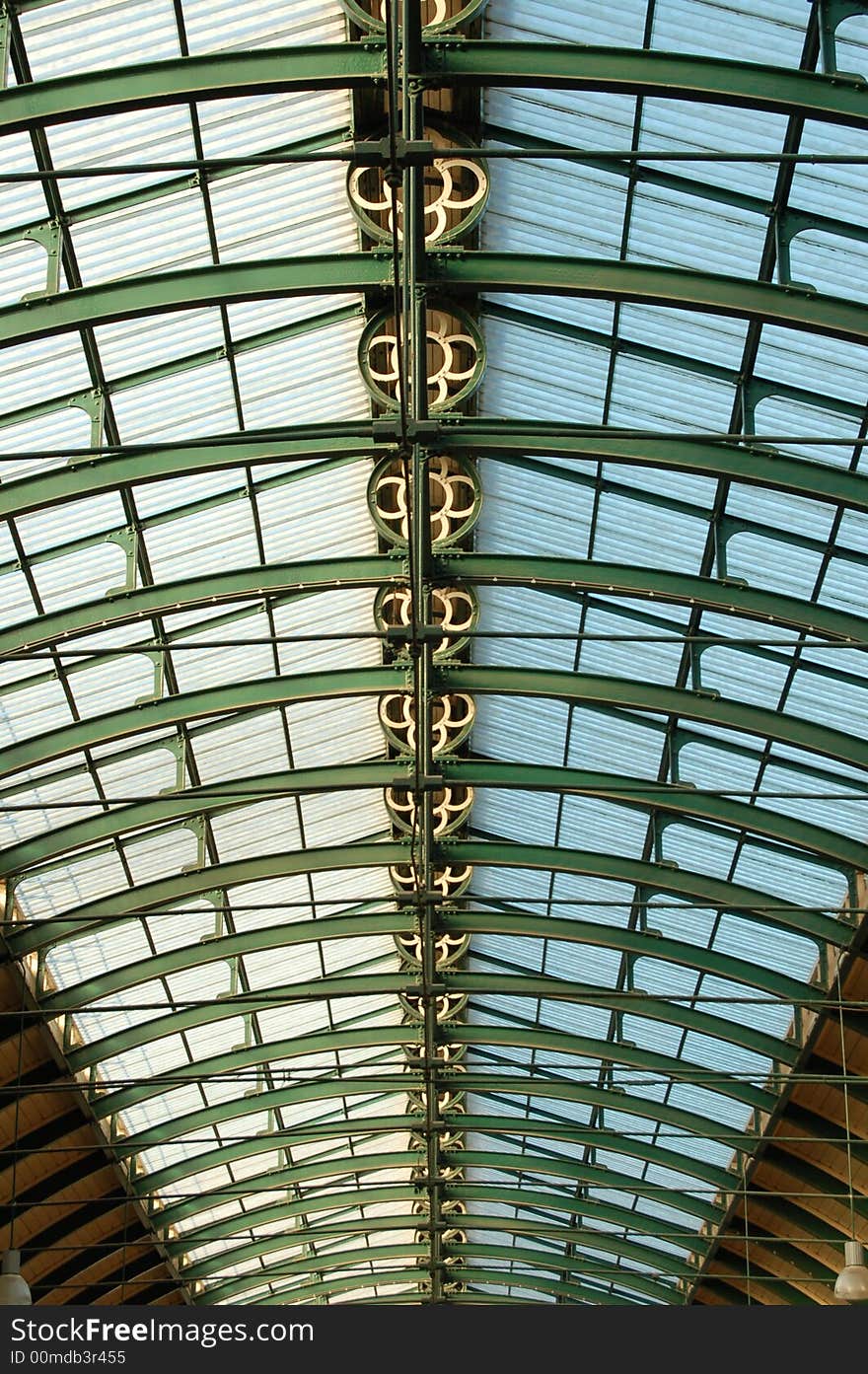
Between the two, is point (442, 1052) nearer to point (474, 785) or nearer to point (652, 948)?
point (652, 948)

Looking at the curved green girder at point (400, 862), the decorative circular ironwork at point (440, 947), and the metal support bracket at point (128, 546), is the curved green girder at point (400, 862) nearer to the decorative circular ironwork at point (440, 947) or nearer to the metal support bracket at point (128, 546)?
the decorative circular ironwork at point (440, 947)

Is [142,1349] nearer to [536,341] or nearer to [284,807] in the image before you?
[536,341]

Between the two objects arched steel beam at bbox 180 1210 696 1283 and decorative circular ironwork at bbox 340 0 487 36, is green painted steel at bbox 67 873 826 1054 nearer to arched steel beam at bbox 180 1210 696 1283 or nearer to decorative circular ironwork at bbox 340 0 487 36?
arched steel beam at bbox 180 1210 696 1283

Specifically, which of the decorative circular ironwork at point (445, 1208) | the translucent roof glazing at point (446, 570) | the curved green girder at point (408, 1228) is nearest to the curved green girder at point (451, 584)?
the translucent roof glazing at point (446, 570)

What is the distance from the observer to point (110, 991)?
33.5m

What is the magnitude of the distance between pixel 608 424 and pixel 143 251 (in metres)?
6.68

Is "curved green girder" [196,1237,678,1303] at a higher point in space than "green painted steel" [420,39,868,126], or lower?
lower

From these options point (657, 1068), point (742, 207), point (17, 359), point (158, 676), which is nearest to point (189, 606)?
point (158, 676)

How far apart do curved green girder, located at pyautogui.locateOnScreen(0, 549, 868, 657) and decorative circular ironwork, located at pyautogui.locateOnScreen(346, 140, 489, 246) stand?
207 inches

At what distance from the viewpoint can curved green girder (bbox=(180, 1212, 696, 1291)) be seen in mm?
45750

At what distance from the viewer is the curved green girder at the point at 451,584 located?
973 inches

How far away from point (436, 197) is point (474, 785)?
10.5 m

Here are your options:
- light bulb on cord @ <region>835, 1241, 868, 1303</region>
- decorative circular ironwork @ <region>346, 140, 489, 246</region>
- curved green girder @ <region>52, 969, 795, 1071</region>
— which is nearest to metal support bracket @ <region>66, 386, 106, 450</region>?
decorative circular ironwork @ <region>346, 140, 489, 246</region>

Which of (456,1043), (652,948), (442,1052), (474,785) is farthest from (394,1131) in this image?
(474,785)
